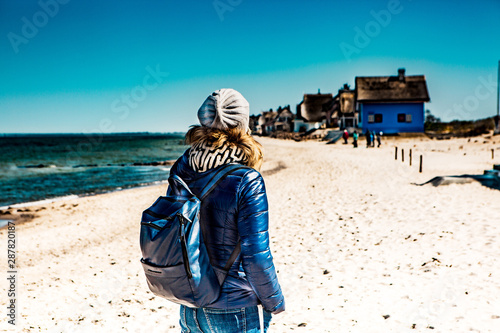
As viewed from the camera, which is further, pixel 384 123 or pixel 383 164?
pixel 384 123

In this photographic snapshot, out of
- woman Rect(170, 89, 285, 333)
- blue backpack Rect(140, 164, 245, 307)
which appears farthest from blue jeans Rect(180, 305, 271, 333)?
blue backpack Rect(140, 164, 245, 307)

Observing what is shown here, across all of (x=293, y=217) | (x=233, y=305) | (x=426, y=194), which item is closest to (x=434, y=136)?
(x=426, y=194)

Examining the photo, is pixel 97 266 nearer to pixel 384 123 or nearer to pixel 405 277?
pixel 405 277

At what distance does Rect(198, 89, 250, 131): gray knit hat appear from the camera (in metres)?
2.20

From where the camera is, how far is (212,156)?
212 centimetres

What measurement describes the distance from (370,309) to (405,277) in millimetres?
1326

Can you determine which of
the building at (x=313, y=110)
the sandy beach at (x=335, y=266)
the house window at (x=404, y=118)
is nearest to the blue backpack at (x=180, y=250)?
the sandy beach at (x=335, y=266)

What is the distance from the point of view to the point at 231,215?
6.59ft

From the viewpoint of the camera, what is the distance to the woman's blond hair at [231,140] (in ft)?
7.16

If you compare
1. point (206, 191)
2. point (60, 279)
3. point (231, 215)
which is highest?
point (206, 191)

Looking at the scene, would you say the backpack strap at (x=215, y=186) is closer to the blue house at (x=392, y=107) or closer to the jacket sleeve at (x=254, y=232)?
the jacket sleeve at (x=254, y=232)

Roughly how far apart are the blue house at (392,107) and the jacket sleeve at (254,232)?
1783 inches

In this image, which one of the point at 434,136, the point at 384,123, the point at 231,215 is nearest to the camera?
the point at 231,215

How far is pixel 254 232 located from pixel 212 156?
1.53 feet
